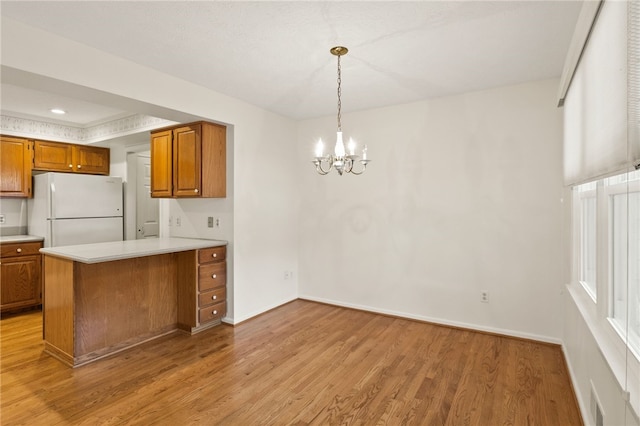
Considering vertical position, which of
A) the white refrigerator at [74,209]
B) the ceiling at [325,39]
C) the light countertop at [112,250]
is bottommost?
the light countertop at [112,250]

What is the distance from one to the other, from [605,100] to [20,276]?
18.8 feet

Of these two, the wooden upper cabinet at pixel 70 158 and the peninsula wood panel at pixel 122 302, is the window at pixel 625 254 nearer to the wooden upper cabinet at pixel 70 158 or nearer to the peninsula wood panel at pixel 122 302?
the peninsula wood panel at pixel 122 302

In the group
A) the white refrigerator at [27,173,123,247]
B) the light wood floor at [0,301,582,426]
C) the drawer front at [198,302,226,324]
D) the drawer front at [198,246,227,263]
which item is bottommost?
the light wood floor at [0,301,582,426]

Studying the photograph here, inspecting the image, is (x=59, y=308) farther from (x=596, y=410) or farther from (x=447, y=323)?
(x=596, y=410)

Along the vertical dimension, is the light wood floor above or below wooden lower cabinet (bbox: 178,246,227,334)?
below

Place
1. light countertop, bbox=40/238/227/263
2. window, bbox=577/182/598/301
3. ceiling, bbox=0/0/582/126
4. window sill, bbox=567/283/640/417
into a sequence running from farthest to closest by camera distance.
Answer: light countertop, bbox=40/238/227/263
window, bbox=577/182/598/301
ceiling, bbox=0/0/582/126
window sill, bbox=567/283/640/417

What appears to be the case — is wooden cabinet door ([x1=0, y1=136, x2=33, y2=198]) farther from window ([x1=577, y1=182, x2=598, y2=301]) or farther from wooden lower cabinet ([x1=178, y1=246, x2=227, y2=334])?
window ([x1=577, y1=182, x2=598, y2=301])

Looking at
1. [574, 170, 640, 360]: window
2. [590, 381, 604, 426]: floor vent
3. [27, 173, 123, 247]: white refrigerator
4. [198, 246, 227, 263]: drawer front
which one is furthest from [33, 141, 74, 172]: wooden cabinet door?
[590, 381, 604, 426]: floor vent

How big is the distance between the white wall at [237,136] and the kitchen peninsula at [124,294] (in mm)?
370

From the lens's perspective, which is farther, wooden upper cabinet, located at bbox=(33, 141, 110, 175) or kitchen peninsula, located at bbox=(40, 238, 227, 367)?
wooden upper cabinet, located at bbox=(33, 141, 110, 175)

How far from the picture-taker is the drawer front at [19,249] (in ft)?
12.8

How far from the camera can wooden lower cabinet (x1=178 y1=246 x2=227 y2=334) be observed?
3.39m

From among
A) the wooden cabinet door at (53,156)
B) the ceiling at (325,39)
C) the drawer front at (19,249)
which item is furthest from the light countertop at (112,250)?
the wooden cabinet door at (53,156)

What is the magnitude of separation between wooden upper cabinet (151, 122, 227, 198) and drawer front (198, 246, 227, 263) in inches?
22.9
